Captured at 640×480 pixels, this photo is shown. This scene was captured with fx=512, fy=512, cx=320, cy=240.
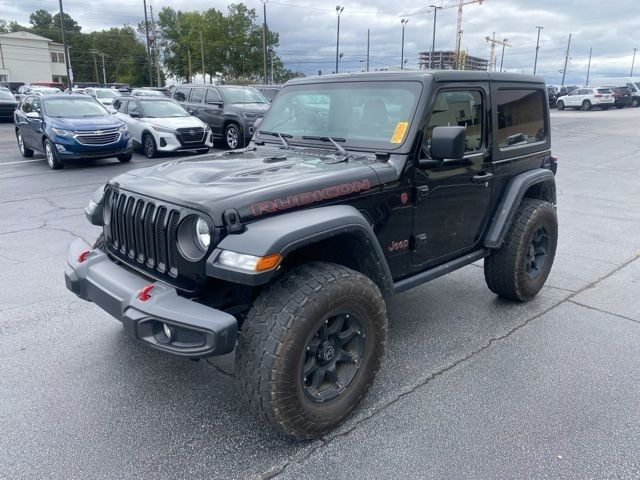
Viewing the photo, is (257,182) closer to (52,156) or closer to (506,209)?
(506,209)

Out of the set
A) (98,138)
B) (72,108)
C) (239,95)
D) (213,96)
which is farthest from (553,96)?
(98,138)

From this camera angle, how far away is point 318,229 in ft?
8.54

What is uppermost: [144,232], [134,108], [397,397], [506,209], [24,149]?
[134,108]

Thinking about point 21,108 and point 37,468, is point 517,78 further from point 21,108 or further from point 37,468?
point 21,108

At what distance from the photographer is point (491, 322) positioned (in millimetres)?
4207

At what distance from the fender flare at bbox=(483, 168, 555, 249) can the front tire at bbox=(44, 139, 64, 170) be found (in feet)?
34.9

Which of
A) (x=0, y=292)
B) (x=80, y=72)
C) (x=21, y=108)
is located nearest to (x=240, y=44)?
(x=80, y=72)

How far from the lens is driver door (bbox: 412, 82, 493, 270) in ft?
11.3

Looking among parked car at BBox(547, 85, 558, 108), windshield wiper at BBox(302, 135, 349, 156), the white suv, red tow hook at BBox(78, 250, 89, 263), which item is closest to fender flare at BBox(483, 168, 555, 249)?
windshield wiper at BBox(302, 135, 349, 156)

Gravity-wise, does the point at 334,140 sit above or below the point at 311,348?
above

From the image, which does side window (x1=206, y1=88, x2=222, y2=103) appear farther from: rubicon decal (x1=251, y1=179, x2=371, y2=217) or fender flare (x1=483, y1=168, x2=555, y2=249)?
rubicon decal (x1=251, y1=179, x2=371, y2=217)

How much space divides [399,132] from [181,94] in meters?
15.5

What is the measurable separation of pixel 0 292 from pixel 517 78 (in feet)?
16.4

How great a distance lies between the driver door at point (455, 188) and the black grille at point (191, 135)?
35.4ft
